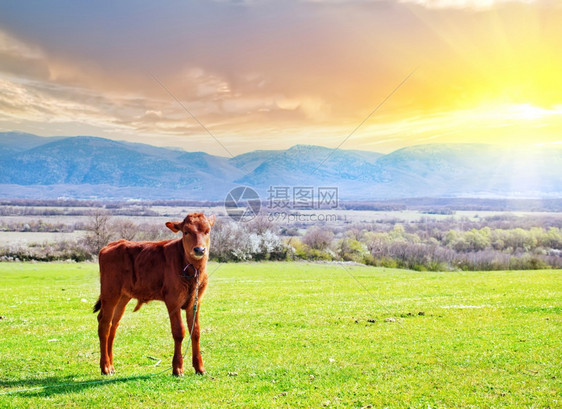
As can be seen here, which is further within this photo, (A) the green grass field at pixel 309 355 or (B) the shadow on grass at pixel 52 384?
(B) the shadow on grass at pixel 52 384

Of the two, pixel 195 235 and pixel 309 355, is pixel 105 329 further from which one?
pixel 309 355

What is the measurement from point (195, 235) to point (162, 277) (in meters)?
1.52

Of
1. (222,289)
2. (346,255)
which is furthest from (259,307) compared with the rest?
(346,255)

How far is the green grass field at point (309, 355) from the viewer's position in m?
9.73

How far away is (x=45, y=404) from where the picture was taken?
9.24m

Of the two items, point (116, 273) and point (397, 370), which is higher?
point (116, 273)

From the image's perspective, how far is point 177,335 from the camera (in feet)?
36.2

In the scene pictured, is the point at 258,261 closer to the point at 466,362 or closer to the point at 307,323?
the point at 307,323

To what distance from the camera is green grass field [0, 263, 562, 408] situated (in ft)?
31.9

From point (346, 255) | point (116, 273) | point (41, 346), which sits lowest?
point (346, 255)

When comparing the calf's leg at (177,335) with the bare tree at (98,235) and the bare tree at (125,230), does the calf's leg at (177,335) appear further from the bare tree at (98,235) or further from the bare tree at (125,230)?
the bare tree at (125,230)

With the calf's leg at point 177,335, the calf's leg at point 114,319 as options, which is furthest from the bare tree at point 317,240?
the calf's leg at point 177,335

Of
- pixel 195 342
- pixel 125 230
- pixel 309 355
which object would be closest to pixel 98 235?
pixel 125 230

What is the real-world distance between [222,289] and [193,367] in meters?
22.5
